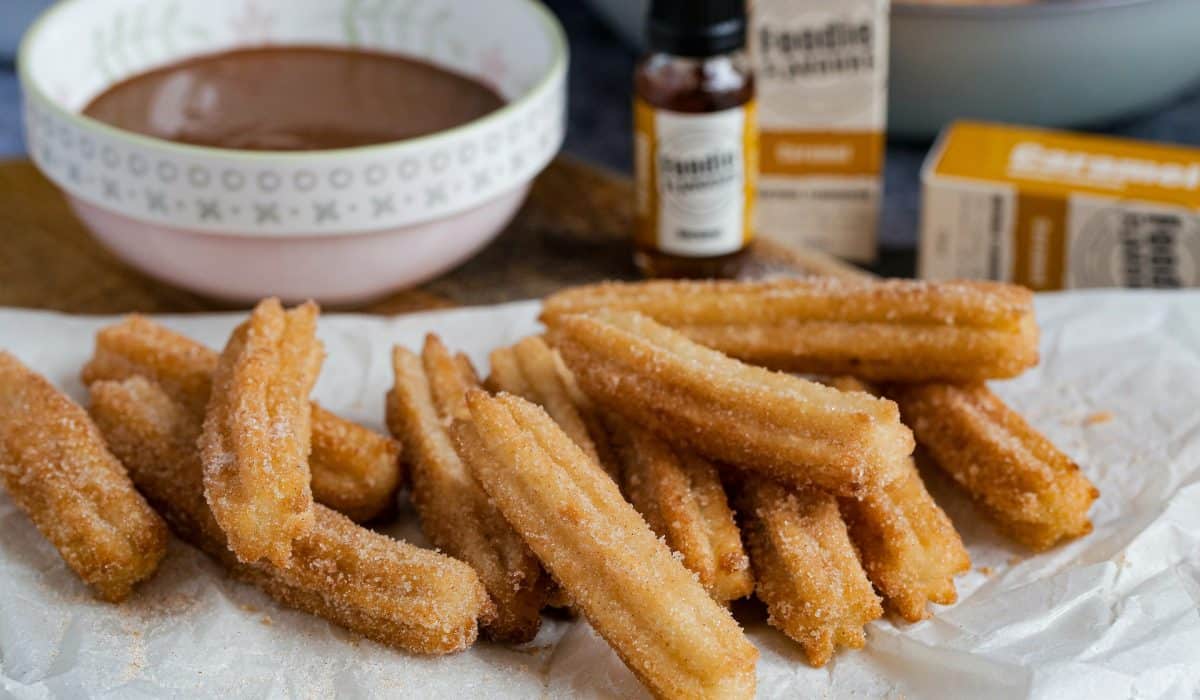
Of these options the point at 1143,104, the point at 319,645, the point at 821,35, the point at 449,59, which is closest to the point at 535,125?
the point at 449,59

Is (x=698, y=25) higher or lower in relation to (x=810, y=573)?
higher

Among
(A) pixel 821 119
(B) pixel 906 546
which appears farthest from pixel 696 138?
(B) pixel 906 546

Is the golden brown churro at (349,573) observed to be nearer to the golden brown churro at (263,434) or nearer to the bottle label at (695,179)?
the golden brown churro at (263,434)

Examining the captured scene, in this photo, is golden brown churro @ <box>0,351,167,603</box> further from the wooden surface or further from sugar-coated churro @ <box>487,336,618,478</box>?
the wooden surface

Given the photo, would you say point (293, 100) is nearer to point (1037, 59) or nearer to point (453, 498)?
point (453, 498)

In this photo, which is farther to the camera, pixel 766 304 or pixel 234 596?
pixel 766 304

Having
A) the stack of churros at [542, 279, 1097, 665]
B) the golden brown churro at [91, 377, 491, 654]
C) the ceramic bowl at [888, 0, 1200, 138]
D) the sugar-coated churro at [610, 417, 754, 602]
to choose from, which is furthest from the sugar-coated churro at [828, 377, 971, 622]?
the ceramic bowl at [888, 0, 1200, 138]

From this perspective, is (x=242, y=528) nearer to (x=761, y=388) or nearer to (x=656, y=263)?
(x=761, y=388)
